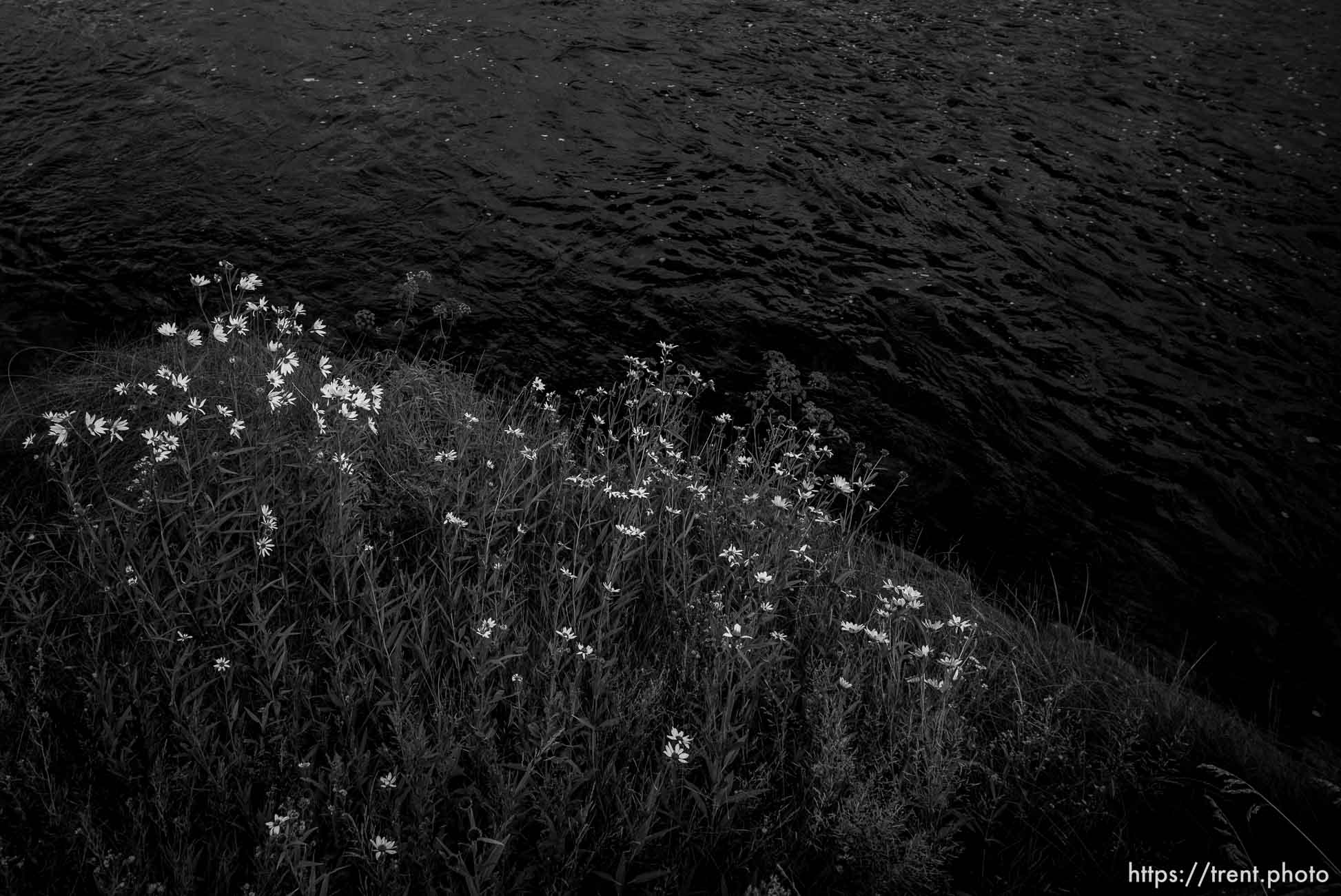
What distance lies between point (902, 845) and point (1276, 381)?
5266mm

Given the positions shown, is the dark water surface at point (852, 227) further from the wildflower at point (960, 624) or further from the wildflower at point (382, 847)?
the wildflower at point (382, 847)

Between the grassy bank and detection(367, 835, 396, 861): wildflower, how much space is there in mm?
13

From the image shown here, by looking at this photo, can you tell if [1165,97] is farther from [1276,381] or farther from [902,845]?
[902,845]

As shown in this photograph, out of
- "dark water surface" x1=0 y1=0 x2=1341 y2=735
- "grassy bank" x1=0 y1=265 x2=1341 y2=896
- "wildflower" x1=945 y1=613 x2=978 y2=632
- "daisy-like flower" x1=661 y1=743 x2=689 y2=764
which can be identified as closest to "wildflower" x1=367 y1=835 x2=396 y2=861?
"grassy bank" x1=0 y1=265 x2=1341 y2=896

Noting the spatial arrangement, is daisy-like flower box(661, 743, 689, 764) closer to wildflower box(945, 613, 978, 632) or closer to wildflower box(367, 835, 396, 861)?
wildflower box(367, 835, 396, 861)

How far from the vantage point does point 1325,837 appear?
3008 mm

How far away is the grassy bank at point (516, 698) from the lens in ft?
8.27

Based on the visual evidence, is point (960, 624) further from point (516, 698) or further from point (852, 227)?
point (852, 227)

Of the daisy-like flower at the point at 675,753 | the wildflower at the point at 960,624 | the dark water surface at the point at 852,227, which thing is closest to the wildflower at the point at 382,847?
the daisy-like flower at the point at 675,753

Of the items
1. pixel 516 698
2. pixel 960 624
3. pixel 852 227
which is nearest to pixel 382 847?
pixel 516 698

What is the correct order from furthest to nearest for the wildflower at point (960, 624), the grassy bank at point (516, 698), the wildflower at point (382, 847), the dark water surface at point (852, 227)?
the dark water surface at point (852, 227) → the wildflower at point (960, 624) → the grassy bank at point (516, 698) → the wildflower at point (382, 847)

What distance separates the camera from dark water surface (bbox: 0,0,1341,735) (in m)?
5.27

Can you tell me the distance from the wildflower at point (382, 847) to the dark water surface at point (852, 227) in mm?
3826

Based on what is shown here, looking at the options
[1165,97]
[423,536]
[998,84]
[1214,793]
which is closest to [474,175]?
[423,536]
